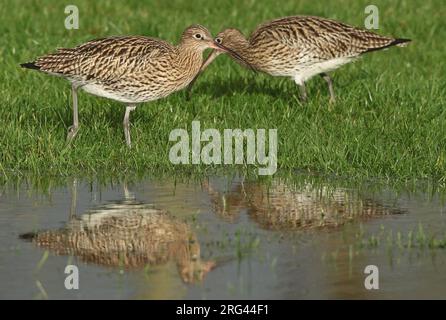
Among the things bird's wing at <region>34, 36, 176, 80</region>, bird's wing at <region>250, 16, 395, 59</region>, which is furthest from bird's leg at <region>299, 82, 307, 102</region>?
bird's wing at <region>34, 36, 176, 80</region>

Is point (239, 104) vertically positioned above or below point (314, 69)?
below

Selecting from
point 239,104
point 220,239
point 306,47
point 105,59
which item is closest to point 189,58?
point 105,59

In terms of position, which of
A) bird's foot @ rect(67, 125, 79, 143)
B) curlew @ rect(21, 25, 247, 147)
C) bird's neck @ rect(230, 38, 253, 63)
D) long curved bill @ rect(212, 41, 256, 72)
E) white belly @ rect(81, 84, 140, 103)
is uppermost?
bird's neck @ rect(230, 38, 253, 63)

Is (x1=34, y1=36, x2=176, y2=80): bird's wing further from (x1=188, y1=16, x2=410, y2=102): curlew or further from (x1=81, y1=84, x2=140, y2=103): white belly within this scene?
(x1=188, y1=16, x2=410, y2=102): curlew

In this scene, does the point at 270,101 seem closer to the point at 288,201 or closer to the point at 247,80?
the point at 247,80

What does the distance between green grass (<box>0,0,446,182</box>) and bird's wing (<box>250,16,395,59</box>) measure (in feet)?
1.72

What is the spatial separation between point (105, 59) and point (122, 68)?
206mm

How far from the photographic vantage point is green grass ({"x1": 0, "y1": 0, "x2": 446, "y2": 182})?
435 inches

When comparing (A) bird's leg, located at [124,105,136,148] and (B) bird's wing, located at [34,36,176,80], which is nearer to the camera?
(A) bird's leg, located at [124,105,136,148]

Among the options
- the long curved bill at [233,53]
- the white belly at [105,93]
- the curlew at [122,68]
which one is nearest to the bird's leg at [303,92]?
the long curved bill at [233,53]

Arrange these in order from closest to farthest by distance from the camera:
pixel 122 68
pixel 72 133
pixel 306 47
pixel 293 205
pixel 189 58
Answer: pixel 293 205 → pixel 72 133 → pixel 122 68 → pixel 189 58 → pixel 306 47

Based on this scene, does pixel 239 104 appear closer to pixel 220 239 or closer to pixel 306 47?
pixel 306 47

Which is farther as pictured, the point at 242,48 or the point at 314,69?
the point at 242,48

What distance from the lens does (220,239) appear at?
8406 mm
